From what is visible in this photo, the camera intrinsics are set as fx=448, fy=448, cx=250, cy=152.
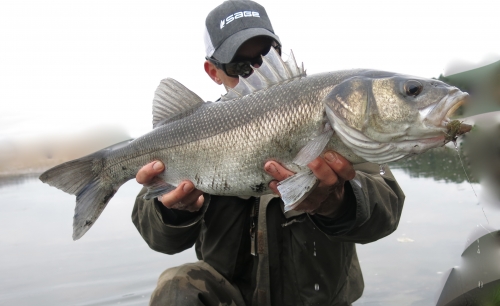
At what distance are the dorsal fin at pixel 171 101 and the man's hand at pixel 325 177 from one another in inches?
34.1

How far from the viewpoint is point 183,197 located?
2824mm

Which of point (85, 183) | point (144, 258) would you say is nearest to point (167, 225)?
point (85, 183)

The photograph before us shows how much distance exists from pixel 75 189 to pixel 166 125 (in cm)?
78

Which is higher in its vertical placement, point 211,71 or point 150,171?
point 211,71

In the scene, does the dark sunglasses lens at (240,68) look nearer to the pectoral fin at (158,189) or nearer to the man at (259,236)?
the man at (259,236)

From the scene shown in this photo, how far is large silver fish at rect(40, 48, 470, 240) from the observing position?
6.84ft

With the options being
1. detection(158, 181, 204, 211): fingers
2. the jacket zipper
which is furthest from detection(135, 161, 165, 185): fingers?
the jacket zipper

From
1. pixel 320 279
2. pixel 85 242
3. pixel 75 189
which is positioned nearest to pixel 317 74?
pixel 320 279

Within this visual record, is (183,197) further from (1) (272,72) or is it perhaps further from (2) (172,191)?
(1) (272,72)

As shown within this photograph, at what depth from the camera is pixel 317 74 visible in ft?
8.03

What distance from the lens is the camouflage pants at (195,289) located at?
3.18m

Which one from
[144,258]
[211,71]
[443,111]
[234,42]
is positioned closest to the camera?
[443,111]

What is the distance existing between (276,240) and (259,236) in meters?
0.13

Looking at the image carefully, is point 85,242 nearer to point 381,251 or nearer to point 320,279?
point 381,251
